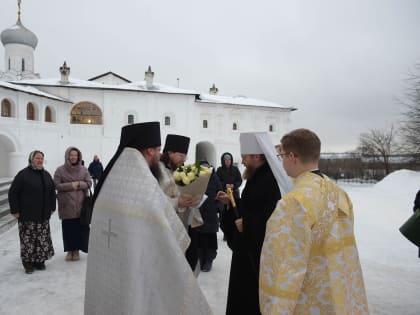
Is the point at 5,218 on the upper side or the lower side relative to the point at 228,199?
lower

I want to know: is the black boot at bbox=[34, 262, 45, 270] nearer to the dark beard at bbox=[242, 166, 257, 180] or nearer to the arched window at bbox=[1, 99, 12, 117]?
the dark beard at bbox=[242, 166, 257, 180]

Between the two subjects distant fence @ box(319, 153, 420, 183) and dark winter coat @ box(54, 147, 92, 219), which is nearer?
dark winter coat @ box(54, 147, 92, 219)

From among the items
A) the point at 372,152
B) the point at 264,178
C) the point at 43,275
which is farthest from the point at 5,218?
the point at 372,152

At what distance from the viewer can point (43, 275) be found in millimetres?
4641

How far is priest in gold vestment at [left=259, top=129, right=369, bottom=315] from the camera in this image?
1.50 meters

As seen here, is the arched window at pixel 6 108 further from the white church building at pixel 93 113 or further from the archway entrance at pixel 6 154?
the archway entrance at pixel 6 154

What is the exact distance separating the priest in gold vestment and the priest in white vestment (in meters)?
0.47

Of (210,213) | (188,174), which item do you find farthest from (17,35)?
(188,174)

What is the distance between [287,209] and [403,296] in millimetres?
3586

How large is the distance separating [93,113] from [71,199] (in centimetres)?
2360

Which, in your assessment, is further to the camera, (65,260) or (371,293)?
(65,260)

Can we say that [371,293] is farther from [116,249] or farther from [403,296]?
[116,249]

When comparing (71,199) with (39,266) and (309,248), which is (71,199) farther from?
(309,248)

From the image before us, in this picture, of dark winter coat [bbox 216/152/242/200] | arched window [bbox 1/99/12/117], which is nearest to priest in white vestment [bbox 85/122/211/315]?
dark winter coat [bbox 216/152/242/200]
